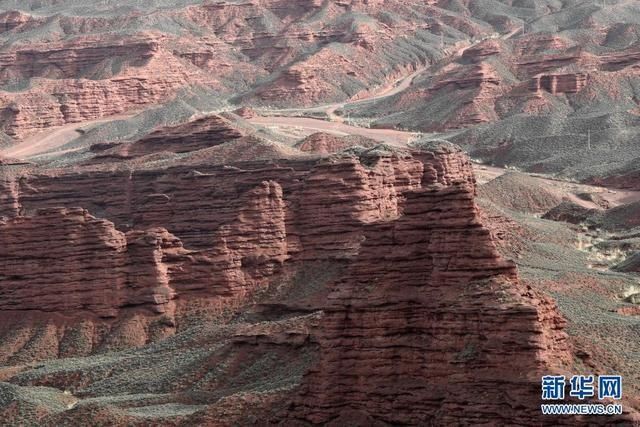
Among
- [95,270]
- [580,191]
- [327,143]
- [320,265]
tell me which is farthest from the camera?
[580,191]

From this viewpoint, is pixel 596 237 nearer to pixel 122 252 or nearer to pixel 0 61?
pixel 122 252

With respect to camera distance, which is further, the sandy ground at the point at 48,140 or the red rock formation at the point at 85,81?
the red rock formation at the point at 85,81

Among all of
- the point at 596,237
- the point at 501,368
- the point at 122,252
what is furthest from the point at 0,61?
the point at 501,368

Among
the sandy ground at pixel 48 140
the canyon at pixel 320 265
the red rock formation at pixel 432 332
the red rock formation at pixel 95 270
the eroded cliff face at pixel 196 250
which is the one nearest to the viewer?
the red rock formation at pixel 432 332

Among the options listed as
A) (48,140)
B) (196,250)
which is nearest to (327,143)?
(196,250)

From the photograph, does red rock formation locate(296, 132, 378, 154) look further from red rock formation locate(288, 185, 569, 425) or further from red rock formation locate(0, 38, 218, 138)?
red rock formation locate(288, 185, 569, 425)

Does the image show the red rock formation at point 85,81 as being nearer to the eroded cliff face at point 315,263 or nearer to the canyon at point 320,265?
the canyon at point 320,265

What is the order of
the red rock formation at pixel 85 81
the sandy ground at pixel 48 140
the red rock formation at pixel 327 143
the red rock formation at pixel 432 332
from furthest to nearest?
1. the red rock formation at pixel 85 81
2. the sandy ground at pixel 48 140
3. the red rock formation at pixel 327 143
4. the red rock formation at pixel 432 332

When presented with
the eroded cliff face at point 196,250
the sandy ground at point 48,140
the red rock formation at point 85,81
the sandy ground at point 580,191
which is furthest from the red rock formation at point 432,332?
the red rock formation at point 85,81

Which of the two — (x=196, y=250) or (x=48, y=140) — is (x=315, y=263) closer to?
(x=196, y=250)
